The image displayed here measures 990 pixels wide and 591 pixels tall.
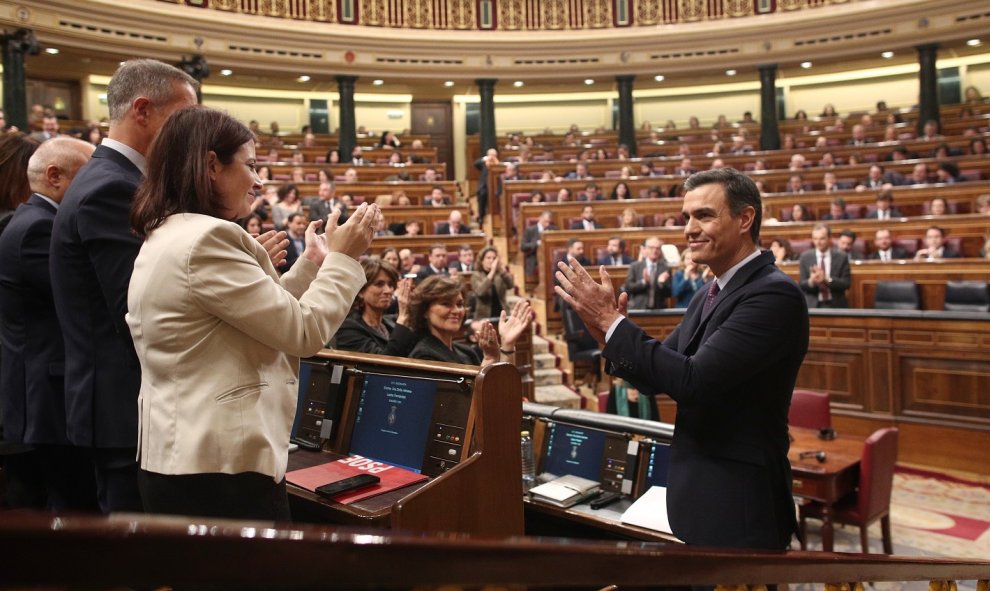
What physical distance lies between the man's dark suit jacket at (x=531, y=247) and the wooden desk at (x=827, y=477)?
4.33m

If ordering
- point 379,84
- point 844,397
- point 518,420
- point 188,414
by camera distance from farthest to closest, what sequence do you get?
point 379,84, point 844,397, point 518,420, point 188,414

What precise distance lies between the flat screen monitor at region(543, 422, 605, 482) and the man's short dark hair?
1.16 metres

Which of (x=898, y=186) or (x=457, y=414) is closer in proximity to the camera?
(x=457, y=414)

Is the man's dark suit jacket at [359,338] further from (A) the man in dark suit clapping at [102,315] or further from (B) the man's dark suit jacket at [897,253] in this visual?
(B) the man's dark suit jacket at [897,253]

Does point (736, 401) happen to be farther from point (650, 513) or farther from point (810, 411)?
point (810, 411)

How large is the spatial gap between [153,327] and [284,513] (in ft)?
1.25

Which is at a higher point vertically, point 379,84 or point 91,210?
point 379,84

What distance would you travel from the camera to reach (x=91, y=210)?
1.39m

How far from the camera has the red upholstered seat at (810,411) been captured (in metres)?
4.12

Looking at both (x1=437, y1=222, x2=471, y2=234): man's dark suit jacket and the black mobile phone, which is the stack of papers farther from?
(x1=437, y1=222, x2=471, y2=234): man's dark suit jacket

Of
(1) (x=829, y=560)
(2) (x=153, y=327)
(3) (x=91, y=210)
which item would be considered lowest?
(1) (x=829, y=560)

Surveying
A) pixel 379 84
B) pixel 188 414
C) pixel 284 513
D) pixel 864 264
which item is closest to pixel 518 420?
pixel 284 513

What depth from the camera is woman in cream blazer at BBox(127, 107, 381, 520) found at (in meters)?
1.14

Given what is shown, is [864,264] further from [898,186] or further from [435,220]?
[435,220]
